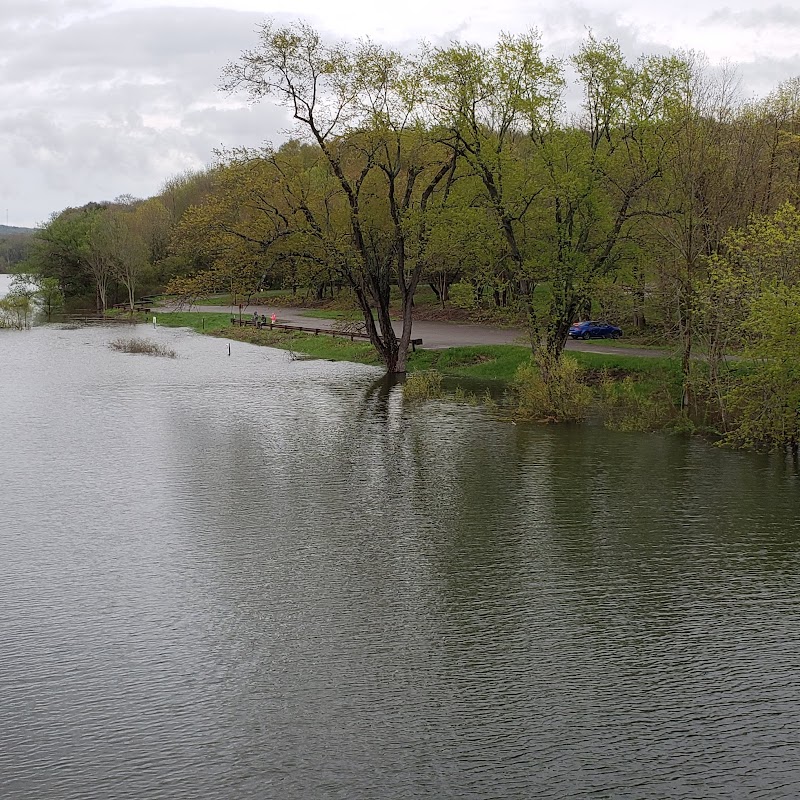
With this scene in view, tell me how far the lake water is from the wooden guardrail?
24.8 m

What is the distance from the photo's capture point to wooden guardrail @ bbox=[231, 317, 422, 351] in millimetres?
54703

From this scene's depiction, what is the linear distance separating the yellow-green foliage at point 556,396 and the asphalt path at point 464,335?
2.26 meters

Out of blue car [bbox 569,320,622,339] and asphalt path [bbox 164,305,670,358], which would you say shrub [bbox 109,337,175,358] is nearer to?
asphalt path [bbox 164,305,670,358]

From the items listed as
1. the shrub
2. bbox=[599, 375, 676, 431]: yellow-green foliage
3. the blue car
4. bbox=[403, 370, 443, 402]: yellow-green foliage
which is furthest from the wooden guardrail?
bbox=[599, 375, 676, 431]: yellow-green foliage

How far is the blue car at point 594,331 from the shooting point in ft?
175

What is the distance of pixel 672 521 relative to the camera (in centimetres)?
2138

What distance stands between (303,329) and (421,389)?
89.2ft

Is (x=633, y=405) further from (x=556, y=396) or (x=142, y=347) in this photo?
(x=142, y=347)

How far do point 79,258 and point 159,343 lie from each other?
A: 3528cm

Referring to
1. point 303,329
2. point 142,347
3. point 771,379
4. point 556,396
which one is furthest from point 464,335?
point 771,379

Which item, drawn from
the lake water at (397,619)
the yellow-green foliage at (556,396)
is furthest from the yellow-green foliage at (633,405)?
the lake water at (397,619)

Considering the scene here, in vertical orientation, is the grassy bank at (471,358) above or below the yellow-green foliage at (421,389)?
above

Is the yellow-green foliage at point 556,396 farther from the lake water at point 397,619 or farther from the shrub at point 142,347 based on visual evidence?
the shrub at point 142,347

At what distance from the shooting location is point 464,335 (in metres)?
58.5
